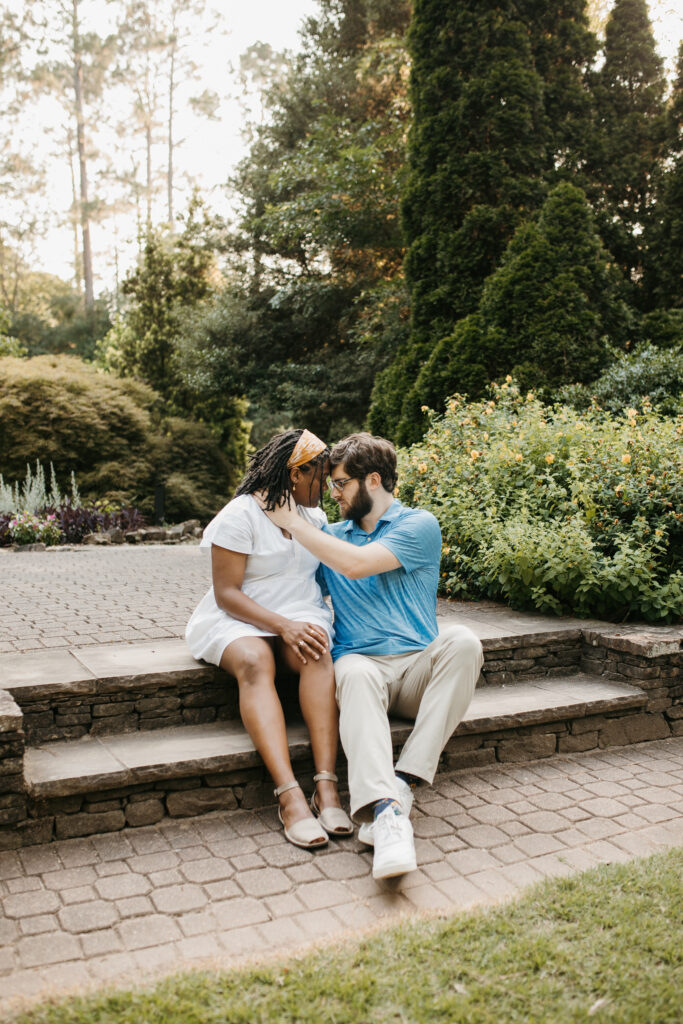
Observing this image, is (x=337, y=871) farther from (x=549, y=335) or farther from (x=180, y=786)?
(x=549, y=335)

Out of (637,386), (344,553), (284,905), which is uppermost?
(637,386)

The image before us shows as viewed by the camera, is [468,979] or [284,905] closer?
[468,979]

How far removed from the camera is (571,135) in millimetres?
9953

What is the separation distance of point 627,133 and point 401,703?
9529 mm

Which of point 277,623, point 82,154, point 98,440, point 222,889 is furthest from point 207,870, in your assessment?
point 82,154

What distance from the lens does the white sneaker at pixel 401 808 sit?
101 inches

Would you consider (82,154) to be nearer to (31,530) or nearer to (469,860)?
(31,530)

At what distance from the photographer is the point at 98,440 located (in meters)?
11.9

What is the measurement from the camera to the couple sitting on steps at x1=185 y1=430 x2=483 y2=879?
273cm

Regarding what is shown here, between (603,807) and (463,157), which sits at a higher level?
(463,157)

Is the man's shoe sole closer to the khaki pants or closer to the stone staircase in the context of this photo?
the khaki pants

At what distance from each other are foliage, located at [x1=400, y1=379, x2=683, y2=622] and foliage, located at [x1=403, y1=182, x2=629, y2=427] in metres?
2.34

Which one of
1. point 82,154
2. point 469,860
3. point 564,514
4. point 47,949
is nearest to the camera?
point 47,949

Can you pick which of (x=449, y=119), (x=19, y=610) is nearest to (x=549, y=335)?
(x=449, y=119)
